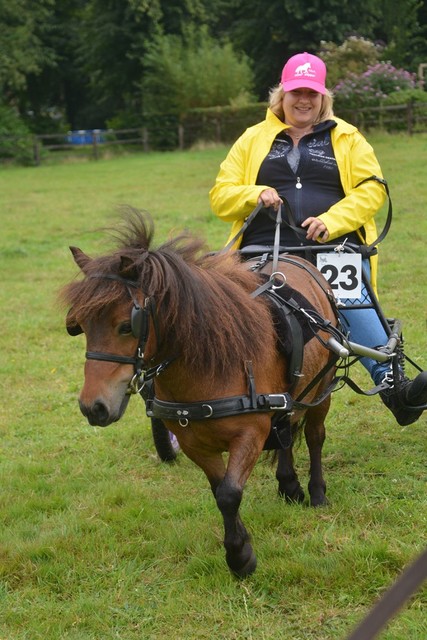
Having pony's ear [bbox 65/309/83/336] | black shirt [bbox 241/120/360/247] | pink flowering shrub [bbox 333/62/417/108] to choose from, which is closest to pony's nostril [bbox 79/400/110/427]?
pony's ear [bbox 65/309/83/336]

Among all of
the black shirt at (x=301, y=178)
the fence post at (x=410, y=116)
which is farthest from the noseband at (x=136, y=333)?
the fence post at (x=410, y=116)

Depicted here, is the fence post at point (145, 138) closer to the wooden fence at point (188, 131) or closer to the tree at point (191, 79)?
the wooden fence at point (188, 131)

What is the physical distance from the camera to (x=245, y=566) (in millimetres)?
3752

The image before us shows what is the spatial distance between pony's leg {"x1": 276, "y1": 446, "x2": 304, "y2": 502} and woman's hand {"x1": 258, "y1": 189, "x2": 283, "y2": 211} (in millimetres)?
1351

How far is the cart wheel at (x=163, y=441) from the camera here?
210 inches

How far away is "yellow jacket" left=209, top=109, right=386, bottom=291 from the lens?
4.59 m

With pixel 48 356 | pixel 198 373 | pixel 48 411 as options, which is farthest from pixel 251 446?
pixel 48 356

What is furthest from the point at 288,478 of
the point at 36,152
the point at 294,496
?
the point at 36,152

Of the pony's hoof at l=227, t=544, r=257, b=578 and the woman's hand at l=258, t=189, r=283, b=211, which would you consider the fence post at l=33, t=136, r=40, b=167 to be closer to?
the woman's hand at l=258, t=189, r=283, b=211

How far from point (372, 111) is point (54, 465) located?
2662 cm

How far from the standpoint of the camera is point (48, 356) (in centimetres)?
→ 844

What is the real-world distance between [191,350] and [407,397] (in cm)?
181

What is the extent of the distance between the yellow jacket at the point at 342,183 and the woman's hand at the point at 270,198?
0.25ft

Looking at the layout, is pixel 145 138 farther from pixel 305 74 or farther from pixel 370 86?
pixel 305 74
